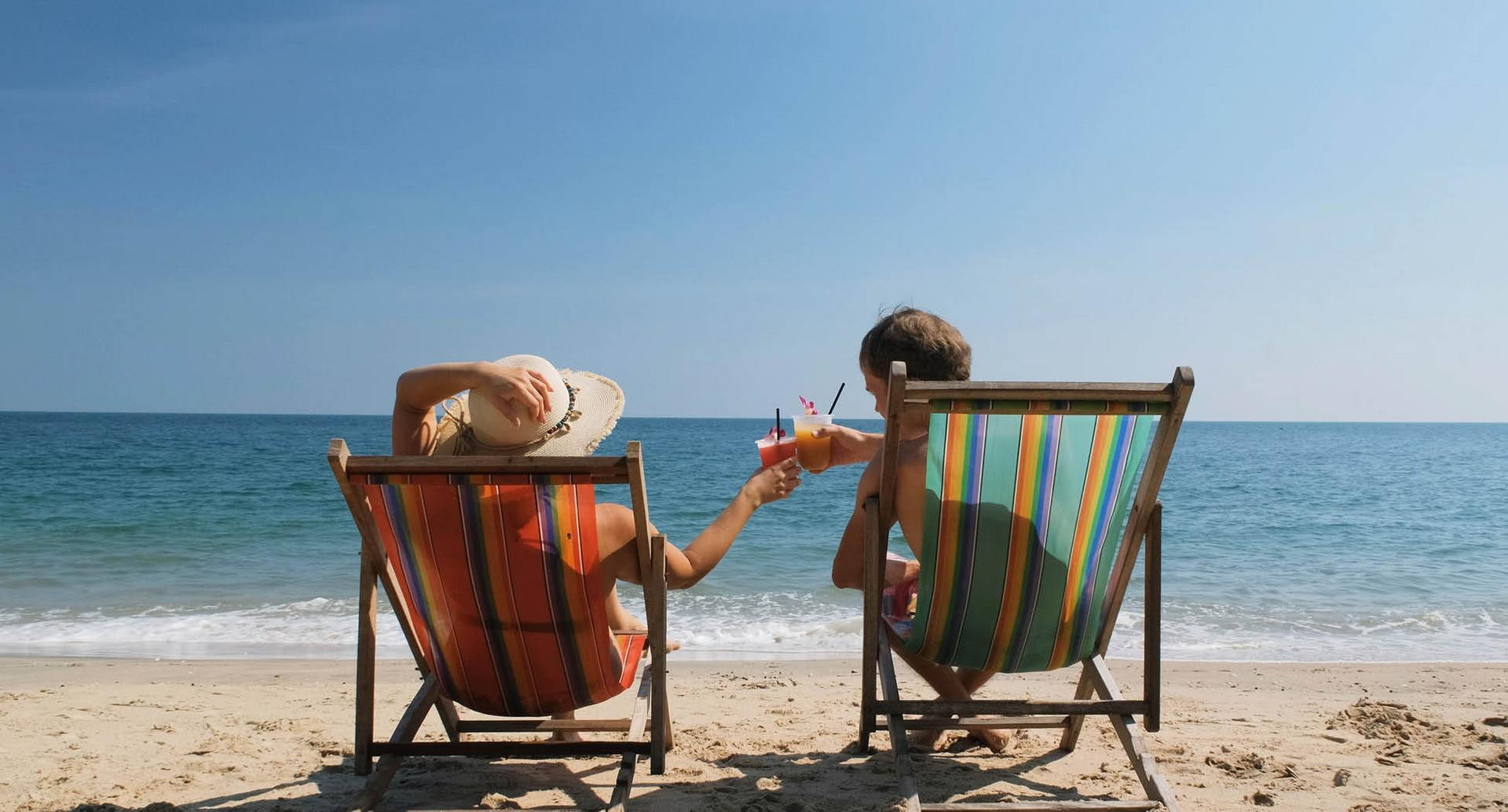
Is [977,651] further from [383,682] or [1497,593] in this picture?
[1497,593]

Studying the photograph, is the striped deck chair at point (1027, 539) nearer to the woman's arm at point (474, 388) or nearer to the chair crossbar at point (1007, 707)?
the chair crossbar at point (1007, 707)

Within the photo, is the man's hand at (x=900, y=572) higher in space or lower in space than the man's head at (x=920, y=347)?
lower

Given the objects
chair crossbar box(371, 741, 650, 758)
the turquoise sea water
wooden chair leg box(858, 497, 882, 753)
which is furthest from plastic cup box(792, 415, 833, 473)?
the turquoise sea water

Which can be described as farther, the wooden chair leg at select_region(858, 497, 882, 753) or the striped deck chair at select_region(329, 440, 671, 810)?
the wooden chair leg at select_region(858, 497, 882, 753)

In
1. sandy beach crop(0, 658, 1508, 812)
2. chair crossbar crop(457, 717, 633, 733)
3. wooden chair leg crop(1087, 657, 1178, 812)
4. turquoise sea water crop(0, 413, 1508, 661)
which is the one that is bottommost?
turquoise sea water crop(0, 413, 1508, 661)

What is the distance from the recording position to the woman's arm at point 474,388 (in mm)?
2299

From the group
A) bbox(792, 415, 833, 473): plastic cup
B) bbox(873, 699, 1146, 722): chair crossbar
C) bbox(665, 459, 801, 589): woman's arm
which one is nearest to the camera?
bbox(873, 699, 1146, 722): chair crossbar

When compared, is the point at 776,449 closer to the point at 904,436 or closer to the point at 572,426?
the point at 904,436

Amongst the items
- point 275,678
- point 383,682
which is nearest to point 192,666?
point 275,678

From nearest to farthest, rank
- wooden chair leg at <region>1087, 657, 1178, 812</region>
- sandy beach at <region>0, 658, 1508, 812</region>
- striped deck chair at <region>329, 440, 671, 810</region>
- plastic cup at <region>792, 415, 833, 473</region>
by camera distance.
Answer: striped deck chair at <region>329, 440, 671, 810</region>, wooden chair leg at <region>1087, 657, 1178, 812</region>, plastic cup at <region>792, 415, 833, 473</region>, sandy beach at <region>0, 658, 1508, 812</region>

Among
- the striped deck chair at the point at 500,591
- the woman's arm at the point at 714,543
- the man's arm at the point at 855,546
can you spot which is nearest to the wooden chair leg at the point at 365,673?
the striped deck chair at the point at 500,591

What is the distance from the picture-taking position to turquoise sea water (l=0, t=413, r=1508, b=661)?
6.40 meters

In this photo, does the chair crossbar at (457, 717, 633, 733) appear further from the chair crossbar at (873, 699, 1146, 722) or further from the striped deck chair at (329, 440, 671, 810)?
the chair crossbar at (873, 699, 1146, 722)

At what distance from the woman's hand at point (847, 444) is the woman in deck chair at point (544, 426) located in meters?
0.13
